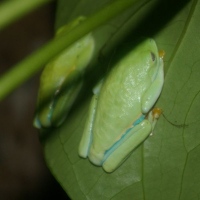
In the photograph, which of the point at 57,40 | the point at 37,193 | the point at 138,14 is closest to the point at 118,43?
the point at 138,14

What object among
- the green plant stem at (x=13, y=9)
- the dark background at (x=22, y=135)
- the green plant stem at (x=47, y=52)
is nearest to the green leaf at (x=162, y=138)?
the green plant stem at (x=47, y=52)

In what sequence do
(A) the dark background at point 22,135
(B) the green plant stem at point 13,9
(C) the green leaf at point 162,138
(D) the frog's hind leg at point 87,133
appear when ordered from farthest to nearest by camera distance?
(A) the dark background at point 22,135, (D) the frog's hind leg at point 87,133, (C) the green leaf at point 162,138, (B) the green plant stem at point 13,9

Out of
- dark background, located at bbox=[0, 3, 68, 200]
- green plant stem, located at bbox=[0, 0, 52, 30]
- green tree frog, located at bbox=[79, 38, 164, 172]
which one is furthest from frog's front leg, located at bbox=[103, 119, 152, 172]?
dark background, located at bbox=[0, 3, 68, 200]

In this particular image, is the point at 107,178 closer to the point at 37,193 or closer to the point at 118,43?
the point at 118,43

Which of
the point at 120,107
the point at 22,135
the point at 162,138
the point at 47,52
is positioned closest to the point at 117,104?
the point at 120,107

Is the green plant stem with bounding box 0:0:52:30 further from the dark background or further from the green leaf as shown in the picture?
the dark background

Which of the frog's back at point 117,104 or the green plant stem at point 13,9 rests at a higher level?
the green plant stem at point 13,9

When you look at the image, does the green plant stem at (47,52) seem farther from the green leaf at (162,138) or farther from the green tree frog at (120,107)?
the green tree frog at (120,107)

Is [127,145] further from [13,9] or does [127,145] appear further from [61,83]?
[13,9]
